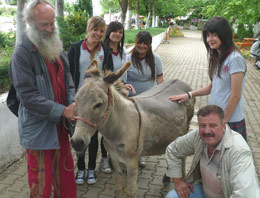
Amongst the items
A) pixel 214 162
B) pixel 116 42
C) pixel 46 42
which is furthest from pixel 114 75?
pixel 116 42

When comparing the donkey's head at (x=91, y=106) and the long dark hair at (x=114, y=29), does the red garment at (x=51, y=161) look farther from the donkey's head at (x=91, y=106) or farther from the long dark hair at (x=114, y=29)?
the long dark hair at (x=114, y=29)

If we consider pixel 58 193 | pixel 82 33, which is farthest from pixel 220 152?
pixel 82 33

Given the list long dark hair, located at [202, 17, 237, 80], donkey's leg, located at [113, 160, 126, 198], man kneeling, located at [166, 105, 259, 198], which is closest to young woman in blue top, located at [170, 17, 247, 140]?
long dark hair, located at [202, 17, 237, 80]

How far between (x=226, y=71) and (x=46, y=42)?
1.85 metres

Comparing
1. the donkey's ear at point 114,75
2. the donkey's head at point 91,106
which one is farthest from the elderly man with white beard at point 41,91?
the donkey's ear at point 114,75

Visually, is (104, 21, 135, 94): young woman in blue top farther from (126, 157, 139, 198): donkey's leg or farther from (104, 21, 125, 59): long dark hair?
(126, 157, 139, 198): donkey's leg

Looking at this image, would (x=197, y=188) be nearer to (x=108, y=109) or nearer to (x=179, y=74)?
(x=108, y=109)

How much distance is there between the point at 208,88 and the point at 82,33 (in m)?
10.4

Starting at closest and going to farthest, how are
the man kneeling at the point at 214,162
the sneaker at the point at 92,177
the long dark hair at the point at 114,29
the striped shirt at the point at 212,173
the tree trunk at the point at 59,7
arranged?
the man kneeling at the point at 214,162 < the striped shirt at the point at 212,173 < the long dark hair at the point at 114,29 < the sneaker at the point at 92,177 < the tree trunk at the point at 59,7

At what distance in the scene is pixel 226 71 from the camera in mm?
2549

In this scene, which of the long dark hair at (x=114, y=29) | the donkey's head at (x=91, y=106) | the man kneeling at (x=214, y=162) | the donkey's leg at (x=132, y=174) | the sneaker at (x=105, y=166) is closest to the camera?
the man kneeling at (x=214, y=162)

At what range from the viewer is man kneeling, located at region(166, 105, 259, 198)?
6.27ft

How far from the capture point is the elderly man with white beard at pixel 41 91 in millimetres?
2131

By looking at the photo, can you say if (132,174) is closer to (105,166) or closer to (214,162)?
(214,162)
